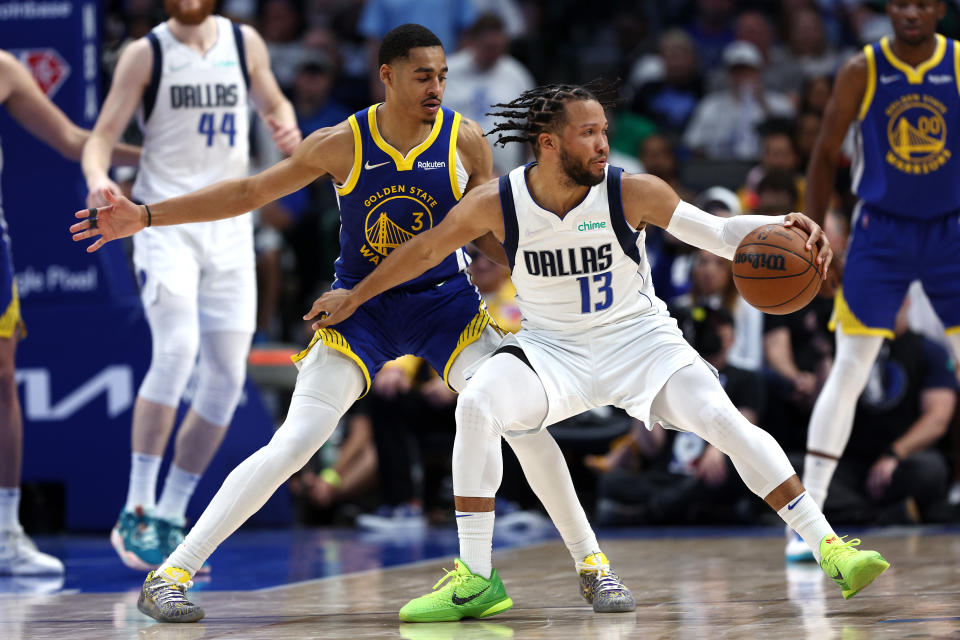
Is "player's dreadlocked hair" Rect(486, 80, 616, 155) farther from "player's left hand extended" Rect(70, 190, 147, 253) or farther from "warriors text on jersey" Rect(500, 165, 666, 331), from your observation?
"player's left hand extended" Rect(70, 190, 147, 253)

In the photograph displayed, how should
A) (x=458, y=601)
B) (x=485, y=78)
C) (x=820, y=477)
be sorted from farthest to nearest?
(x=485, y=78) < (x=820, y=477) < (x=458, y=601)

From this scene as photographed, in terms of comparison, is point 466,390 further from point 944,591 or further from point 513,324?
point 513,324

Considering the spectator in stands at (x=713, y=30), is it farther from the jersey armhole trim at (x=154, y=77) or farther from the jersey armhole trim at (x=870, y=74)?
the jersey armhole trim at (x=154, y=77)

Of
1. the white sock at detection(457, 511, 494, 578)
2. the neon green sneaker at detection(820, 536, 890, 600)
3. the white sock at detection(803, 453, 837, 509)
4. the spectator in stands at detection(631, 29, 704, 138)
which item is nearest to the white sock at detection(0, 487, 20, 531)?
the white sock at detection(457, 511, 494, 578)

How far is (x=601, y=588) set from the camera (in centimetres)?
491

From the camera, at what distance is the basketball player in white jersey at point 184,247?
6441mm

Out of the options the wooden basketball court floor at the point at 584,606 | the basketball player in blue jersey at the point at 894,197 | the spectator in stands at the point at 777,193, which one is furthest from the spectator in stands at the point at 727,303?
the basketball player in blue jersey at the point at 894,197

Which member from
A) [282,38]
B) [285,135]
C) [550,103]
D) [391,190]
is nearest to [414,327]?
[391,190]

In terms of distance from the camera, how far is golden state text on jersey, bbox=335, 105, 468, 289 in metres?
5.19

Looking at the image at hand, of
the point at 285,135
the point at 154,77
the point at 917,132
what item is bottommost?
the point at 917,132

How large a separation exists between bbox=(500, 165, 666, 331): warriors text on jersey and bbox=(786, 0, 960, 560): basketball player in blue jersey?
1702 mm

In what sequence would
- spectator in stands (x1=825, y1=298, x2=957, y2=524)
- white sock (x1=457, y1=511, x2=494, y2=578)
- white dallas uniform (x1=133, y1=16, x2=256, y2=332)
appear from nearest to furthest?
white sock (x1=457, y1=511, x2=494, y2=578) < white dallas uniform (x1=133, y1=16, x2=256, y2=332) < spectator in stands (x1=825, y1=298, x2=957, y2=524)

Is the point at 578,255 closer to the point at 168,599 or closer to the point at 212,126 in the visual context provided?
the point at 168,599

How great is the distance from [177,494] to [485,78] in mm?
5803
